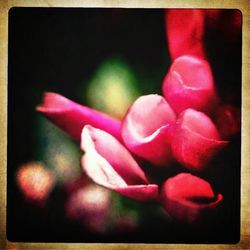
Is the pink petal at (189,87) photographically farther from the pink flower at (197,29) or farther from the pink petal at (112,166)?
the pink petal at (112,166)

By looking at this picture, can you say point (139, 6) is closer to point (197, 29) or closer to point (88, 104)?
point (197, 29)

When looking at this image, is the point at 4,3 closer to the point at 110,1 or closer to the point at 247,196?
Answer: the point at 110,1

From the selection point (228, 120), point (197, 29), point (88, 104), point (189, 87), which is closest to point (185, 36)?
point (197, 29)

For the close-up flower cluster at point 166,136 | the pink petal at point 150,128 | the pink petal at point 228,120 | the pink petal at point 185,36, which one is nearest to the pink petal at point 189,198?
the close-up flower cluster at point 166,136

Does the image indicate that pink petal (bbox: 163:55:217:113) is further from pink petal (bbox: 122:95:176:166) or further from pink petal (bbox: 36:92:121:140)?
pink petal (bbox: 36:92:121:140)

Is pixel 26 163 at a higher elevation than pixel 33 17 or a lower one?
lower

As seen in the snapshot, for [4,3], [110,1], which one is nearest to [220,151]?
[110,1]

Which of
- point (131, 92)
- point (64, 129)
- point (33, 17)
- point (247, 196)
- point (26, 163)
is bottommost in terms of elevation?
point (247, 196)

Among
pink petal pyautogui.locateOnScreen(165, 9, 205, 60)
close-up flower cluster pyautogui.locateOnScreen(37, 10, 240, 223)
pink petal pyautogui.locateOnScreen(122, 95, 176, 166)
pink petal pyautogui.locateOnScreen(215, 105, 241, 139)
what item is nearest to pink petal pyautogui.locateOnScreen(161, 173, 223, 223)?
close-up flower cluster pyautogui.locateOnScreen(37, 10, 240, 223)
